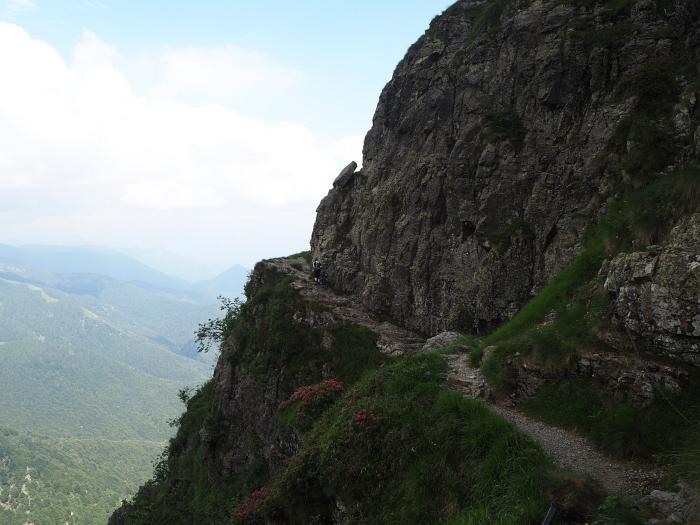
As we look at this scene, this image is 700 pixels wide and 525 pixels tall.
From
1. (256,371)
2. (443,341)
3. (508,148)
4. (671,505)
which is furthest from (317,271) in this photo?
(671,505)

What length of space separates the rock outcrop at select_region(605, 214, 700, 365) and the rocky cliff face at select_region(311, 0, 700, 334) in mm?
8173

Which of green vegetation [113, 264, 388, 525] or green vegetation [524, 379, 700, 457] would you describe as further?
green vegetation [113, 264, 388, 525]

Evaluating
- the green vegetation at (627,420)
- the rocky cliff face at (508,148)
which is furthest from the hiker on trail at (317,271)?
the green vegetation at (627,420)

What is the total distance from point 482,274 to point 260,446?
20.1m

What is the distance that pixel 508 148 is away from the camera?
30.6 metres

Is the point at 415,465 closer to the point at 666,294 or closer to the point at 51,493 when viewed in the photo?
the point at 666,294

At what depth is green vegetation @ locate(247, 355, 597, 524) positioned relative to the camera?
35.2 ft

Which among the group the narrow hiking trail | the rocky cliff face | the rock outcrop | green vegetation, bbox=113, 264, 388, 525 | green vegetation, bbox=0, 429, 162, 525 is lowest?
green vegetation, bbox=0, 429, 162, 525

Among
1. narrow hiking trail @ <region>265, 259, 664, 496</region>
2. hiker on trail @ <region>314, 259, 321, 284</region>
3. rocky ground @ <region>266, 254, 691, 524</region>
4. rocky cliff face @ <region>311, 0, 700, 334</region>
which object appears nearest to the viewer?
rocky ground @ <region>266, 254, 691, 524</region>

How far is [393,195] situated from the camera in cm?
3872

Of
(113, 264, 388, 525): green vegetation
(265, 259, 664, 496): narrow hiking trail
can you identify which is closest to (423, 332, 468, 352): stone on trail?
(265, 259, 664, 496): narrow hiking trail

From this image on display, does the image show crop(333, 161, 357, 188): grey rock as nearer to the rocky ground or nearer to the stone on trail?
the stone on trail

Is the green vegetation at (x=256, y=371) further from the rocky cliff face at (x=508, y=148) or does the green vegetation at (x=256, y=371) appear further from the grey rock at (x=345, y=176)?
the grey rock at (x=345, y=176)

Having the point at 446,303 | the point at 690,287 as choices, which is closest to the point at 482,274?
the point at 446,303
